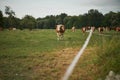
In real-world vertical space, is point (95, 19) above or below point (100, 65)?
above

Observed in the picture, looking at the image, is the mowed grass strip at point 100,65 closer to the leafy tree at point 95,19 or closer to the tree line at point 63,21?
the tree line at point 63,21

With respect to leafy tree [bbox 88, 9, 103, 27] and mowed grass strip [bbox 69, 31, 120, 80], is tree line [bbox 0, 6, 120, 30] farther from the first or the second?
mowed grass strip [bbox 69, 31, 120, 80]

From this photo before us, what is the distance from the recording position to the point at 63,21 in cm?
13700

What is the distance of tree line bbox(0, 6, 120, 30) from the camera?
86012 mm

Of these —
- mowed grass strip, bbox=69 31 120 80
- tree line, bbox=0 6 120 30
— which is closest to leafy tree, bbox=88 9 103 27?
tree line, bbox=0 6 120 30

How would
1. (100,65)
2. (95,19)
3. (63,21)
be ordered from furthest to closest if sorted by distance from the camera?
(63,21), (95,19), (100,65)

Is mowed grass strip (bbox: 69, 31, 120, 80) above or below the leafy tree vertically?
below

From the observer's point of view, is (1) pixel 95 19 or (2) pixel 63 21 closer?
(1) pixel 95 19

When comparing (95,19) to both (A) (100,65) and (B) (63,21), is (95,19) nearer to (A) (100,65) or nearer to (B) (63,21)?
(B) (63,21)

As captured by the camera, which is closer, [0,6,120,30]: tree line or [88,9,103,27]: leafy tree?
[0,6,120,30]: tree line

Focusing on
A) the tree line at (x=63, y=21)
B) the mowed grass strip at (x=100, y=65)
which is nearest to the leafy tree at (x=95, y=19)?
the tree line at (x=63, y=21)

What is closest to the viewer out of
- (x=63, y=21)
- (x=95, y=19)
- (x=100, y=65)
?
(x=100, y=65)

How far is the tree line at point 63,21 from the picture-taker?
282 ft

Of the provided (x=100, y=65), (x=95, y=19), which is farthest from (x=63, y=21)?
(x=100, y=65)
